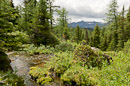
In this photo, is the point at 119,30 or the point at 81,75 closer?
the point at 81,75

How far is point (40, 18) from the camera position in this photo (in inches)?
731

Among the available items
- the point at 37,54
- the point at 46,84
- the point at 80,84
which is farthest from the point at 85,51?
the point at 37,54

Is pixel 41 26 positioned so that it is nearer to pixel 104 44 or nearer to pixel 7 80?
pixel 7 80

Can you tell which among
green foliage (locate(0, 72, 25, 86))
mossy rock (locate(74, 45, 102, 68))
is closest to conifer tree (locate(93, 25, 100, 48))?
mossy rock (locate(74, 45, 102, 68))

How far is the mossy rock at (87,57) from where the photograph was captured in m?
9.02

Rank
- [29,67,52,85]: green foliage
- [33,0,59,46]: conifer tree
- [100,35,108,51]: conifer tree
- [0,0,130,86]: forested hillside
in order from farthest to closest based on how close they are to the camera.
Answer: [100,35,108,51]: conifer tree, [33,0,59,46]: conifer tree, [29,67,52,85]: green foliage, [0,0,130,86]: forested hillside

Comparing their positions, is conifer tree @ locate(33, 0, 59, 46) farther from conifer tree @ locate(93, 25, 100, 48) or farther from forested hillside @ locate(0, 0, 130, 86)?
conifer tree @ locate(93, 25, 100, 48)

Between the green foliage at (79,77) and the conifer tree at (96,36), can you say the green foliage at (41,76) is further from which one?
the conifer tree at (96,36)

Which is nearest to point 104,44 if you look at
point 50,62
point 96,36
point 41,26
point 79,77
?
point 96,36

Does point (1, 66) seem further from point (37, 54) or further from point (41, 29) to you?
point (41, 29)

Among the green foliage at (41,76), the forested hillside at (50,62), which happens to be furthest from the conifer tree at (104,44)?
the green foliage at (41,76)

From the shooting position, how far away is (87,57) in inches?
368

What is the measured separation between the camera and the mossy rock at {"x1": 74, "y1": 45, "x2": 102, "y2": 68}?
9025 mm

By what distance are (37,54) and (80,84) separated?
9915 mm
